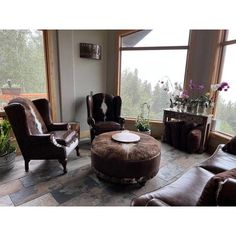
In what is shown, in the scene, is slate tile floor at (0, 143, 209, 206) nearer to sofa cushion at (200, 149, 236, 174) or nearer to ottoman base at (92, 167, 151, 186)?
ottoman base at (92, 167, 151, 186)

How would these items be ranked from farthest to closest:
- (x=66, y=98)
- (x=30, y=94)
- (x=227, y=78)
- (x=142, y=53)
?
(x=142, y=53) < (x=66, y=98) < (x=30, y=94) < (x=227, y=78)

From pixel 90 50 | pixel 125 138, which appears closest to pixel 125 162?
pixel 125 138

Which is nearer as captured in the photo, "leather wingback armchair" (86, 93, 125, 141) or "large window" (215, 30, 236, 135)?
"large window" (215, 30, 236, 135)

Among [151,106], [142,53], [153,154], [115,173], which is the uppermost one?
[142,53]

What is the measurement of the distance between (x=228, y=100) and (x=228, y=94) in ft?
0.35

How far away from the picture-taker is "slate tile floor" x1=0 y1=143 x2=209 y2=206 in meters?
1.92

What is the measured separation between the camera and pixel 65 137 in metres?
2.63

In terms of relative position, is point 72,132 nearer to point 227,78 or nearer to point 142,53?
point 142,53

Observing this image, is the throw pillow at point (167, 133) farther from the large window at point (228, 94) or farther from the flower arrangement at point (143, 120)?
the large window at point (228, 94)

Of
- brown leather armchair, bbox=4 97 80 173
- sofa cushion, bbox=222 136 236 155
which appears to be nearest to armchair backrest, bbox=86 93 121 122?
brown leather armchair, bbox=4 97 80 173

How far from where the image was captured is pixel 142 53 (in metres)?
4.03

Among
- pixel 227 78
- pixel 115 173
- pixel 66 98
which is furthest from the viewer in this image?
pixel 66 98
